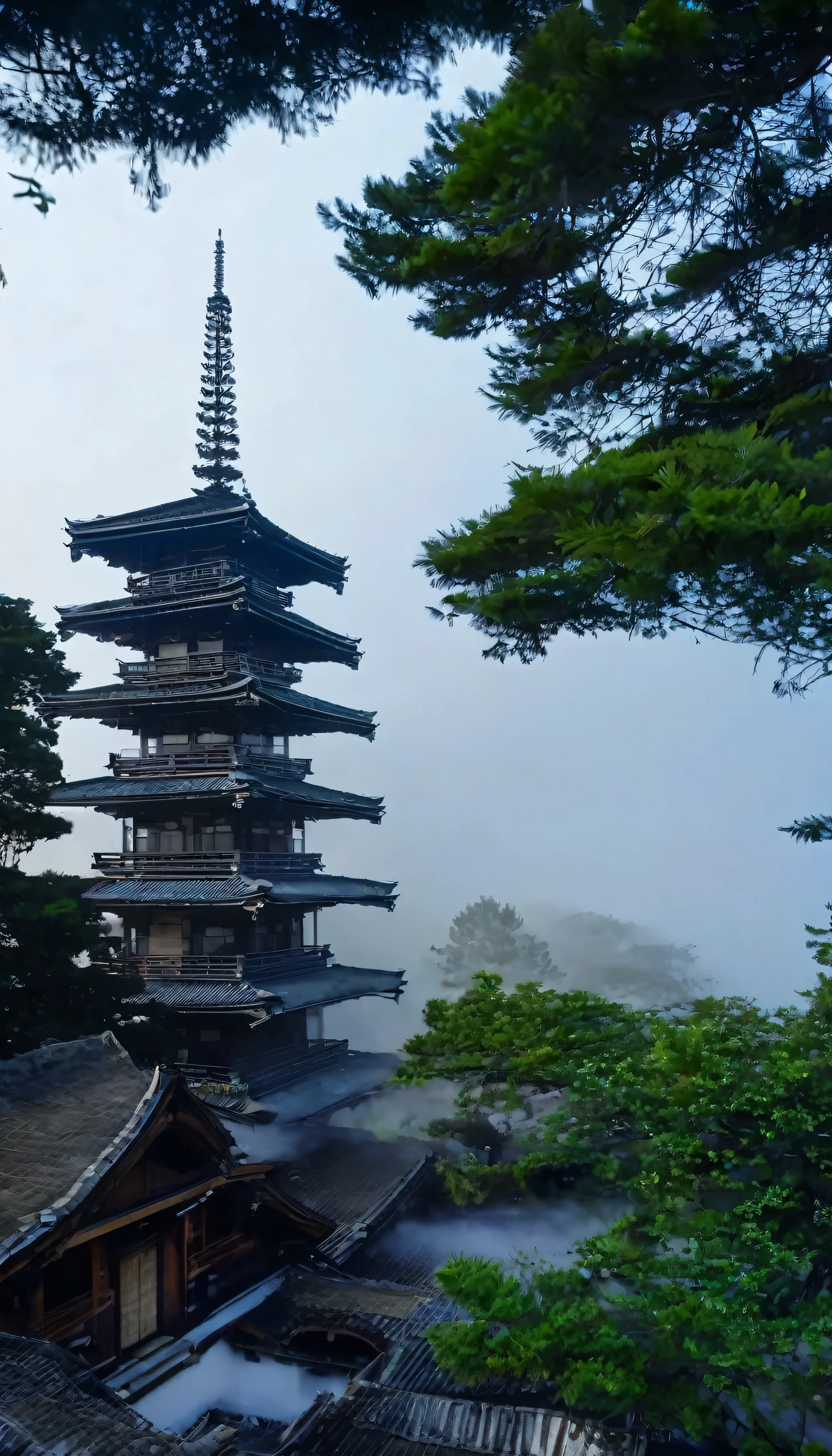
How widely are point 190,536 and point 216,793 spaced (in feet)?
23.0

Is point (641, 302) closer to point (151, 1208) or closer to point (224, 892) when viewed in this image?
point (151, 1208)

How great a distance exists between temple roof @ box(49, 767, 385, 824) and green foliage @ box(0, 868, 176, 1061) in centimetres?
467

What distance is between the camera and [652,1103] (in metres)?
6.43

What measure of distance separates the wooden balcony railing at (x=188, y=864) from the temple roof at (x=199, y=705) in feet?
10.9

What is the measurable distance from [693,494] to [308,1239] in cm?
1261

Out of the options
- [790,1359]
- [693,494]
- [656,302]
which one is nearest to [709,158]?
[656,302]

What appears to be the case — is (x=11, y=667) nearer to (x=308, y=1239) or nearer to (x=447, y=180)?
(x=308, y=1239)

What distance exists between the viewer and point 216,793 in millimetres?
19375

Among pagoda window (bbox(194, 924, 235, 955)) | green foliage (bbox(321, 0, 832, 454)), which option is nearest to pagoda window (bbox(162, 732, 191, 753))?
pagoda window (bbox(194, 924, 235, 955))

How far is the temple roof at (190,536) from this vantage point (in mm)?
20906

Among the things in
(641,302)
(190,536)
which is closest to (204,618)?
(190,536)

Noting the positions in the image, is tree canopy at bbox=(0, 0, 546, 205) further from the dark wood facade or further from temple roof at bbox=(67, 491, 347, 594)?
temple roof at bbox=(67, 491, 347, 594)

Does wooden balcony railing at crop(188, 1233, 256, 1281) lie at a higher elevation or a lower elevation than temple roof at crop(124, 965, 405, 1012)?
lower

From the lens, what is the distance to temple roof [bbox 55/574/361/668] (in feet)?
67.7
